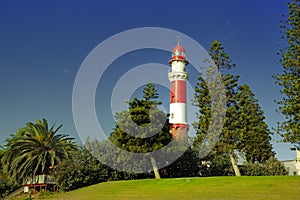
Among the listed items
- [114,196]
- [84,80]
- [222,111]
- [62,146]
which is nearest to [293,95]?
[222,111]

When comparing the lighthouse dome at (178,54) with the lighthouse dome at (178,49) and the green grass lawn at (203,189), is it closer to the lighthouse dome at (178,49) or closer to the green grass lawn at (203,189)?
the lighthouse dome at (178,49)

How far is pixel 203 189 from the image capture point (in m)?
23.7

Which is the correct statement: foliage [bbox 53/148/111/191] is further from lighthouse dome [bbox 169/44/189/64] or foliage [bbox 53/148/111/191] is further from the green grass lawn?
lighthouse dome [bbox 169/44/189/64]

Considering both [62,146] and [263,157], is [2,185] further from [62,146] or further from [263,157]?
[263,157]

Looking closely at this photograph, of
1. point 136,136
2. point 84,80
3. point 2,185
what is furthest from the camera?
point 2,185

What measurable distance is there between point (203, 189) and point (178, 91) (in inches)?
1079

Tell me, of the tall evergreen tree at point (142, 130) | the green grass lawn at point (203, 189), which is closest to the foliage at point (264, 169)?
the tall evergreen tree at point (142, 130)

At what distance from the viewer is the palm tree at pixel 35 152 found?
1505 inches

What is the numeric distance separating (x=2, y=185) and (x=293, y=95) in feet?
112

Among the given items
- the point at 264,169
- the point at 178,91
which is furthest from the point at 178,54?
the point at 264,169

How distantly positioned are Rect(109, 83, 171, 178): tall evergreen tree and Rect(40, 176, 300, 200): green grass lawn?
4931mm

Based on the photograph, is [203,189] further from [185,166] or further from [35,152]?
[35,152]

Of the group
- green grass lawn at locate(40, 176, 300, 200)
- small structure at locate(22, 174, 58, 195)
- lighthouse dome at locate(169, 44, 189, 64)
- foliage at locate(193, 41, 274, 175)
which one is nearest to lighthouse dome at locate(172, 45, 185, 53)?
lighthouse dome at locate(169, 44, 189, 64)

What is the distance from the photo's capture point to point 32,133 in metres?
41.0
